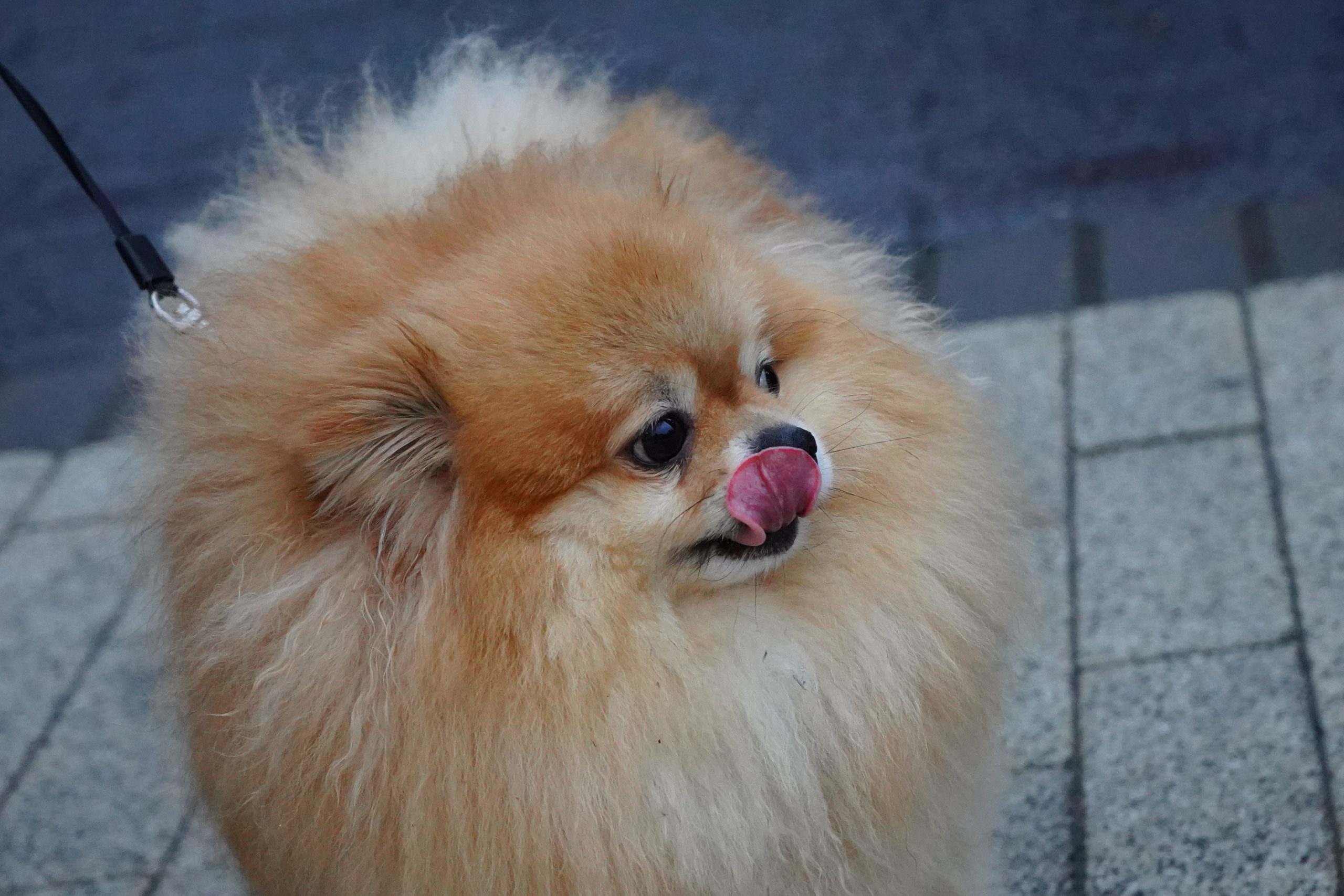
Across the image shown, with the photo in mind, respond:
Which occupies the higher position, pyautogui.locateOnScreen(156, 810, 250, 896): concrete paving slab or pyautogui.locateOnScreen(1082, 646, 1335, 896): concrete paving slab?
pyautogui.locateOnScreen(156, 810, 250, 896): concrete paving slab

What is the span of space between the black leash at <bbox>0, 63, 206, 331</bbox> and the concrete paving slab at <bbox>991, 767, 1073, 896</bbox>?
5.04 feet

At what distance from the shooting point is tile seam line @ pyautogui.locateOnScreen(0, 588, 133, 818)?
296 cm

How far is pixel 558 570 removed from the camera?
163 centimetres

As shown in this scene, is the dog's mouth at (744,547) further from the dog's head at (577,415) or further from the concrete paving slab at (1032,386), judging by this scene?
the concrete paving slab at (1032,386)

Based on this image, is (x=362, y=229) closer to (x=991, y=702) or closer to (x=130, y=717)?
(x=991, y=702)

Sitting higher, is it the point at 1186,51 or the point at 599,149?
the point at 599,149

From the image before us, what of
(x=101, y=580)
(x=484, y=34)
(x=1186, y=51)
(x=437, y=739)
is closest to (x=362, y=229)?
(x=437, y=739)

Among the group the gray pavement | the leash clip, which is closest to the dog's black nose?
the gray pavement

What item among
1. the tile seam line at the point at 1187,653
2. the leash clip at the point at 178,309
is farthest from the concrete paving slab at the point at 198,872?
the tile seam line at the point at 1187,653

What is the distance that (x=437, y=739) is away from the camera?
1638 mm

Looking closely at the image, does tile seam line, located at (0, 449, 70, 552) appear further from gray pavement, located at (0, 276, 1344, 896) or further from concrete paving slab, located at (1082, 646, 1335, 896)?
concrete paving slab, located at (1082, 646, 1335, 896)

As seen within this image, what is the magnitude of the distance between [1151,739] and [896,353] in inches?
41.3

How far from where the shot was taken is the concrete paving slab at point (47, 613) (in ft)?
10.3

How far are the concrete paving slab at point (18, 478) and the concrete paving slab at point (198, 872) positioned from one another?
4.90ft
